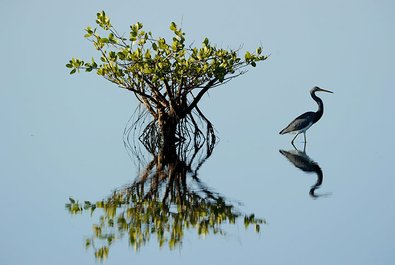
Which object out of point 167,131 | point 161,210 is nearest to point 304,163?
point 167,131

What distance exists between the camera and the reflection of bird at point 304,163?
1487cm

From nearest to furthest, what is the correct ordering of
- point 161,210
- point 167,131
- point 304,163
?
point 161,210, point 304,163, point 167,131

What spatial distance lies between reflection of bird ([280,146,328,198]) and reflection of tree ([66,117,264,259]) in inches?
69.5

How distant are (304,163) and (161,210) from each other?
5160 mm

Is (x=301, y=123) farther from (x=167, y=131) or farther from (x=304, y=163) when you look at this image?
(x=304, y=163)

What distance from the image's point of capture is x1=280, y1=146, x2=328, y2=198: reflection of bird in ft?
48.8

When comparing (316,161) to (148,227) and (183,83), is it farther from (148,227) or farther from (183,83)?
(148,227)

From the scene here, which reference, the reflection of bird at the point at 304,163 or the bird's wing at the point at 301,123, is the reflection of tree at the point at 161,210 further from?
the bird's wing at the point at 301,123

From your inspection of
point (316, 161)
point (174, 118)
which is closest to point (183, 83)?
point (174, 118)

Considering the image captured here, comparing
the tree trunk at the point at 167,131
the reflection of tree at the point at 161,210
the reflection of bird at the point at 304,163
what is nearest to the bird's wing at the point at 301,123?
the reflection of bird at the point at 304,163

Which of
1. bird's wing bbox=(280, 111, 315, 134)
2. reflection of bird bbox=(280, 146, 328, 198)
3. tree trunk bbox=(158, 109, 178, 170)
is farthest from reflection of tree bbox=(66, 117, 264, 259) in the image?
bird's wing bbox=(280, 111, 315, 134)

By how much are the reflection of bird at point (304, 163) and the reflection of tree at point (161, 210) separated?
69.5 inches

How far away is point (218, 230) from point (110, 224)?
1.36 meters

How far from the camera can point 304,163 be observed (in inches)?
677
